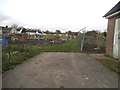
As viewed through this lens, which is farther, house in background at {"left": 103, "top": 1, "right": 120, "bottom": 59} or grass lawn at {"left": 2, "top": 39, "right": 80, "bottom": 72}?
house in background at {"left": 103, "top": 1, "right": 120, "bottom": 59}

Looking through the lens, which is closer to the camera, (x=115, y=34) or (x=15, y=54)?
(x=15, y=54)

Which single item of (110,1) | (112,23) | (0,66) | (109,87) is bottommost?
(109,87)

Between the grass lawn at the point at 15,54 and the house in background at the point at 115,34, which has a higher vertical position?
the house in background at the point at 115,34

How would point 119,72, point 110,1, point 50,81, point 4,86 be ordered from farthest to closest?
point 110,1, point 119,72, point 50,81, point 4,86

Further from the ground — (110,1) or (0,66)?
(110,1)

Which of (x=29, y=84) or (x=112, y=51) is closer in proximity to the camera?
(x=29, y=84)

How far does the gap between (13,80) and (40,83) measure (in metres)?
0.93

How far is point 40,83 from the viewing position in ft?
8.92

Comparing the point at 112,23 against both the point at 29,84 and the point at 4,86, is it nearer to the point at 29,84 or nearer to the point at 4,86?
the point at 29,84

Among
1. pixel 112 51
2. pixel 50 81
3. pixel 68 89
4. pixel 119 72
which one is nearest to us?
pixel 68 89

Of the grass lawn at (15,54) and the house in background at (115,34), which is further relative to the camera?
the house in background at (115,34)

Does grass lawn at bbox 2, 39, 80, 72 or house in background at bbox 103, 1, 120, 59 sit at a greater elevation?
house in background at bbox 103, 1, 120, 59

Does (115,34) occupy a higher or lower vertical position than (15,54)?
higher

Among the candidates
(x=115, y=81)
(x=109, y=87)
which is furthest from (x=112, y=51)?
(x=109, y=87)
